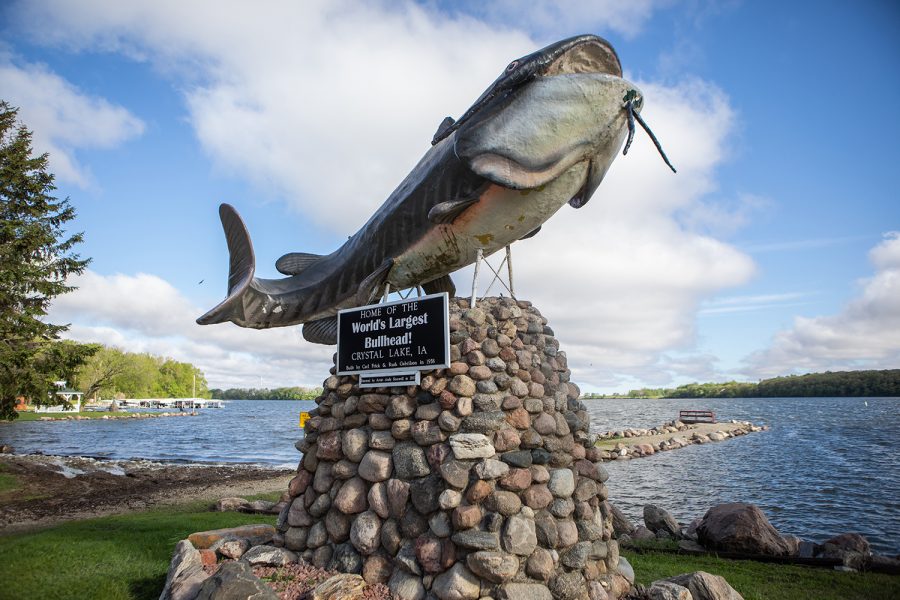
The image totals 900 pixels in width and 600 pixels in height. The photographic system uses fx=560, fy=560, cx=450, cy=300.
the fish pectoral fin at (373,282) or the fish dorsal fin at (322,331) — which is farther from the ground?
the fish pectoral fin at (373,282)

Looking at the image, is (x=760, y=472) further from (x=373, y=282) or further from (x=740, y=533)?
(x=373, y=282)

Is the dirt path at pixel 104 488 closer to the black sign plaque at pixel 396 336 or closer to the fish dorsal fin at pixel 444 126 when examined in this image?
the black sign plaque at pixel 396 336

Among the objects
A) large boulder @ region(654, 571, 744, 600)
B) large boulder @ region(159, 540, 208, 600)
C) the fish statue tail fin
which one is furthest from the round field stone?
large boulder @ region(654, 571, 744, 600)

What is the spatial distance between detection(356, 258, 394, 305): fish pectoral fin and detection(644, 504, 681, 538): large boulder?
837 centimetres

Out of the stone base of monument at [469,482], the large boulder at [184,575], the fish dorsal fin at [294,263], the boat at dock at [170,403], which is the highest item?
the fish dorsal fin at [294,263]

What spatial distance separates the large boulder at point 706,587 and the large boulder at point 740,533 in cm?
400

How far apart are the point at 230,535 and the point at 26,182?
16837 millimetres

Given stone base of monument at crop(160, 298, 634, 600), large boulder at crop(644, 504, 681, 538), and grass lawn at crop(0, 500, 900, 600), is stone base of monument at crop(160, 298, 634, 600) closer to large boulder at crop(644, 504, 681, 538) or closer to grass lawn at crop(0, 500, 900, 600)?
grass lawn at crop(0, 500, 900, 600)

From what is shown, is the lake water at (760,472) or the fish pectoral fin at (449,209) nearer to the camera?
the fish pectoral fin at (449,209)

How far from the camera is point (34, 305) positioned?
1838cm

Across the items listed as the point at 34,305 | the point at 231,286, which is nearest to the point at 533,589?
the point at 231,286

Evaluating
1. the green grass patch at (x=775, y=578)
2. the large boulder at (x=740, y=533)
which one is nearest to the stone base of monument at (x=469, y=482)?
the green grass patch at (x=775, y=578)

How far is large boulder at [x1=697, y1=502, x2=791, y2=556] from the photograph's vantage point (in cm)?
984

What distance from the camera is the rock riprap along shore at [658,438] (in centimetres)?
2859
